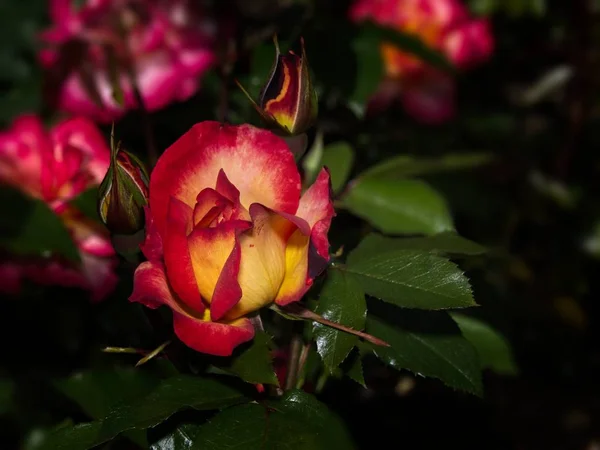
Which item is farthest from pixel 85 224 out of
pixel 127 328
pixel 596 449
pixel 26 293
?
pixel 596 449

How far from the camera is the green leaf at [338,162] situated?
713mm

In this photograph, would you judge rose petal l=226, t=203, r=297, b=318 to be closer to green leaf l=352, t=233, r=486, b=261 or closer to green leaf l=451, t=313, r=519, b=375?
green leaf l=352, t=233, r=486, b=261

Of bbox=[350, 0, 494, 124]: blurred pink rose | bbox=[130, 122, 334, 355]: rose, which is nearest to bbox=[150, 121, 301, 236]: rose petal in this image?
bbox=[130, 122, 334, 355]: rose

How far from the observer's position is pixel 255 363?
473mm

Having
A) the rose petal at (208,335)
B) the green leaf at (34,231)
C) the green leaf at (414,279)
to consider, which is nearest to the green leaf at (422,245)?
the green leaf at (414,279)

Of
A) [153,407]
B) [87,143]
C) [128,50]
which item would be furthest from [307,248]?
[128,50]

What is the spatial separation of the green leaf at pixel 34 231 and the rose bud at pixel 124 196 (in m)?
0.17

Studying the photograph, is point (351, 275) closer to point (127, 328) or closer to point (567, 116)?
point (127, 328)

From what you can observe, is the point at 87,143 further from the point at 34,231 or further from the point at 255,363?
the point at 255,363

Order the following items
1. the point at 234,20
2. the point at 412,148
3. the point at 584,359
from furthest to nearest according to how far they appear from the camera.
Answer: the point at 584,359, the point at 412,148, the point at 234,20

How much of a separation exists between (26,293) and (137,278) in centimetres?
53

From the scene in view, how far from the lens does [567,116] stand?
4.43ft

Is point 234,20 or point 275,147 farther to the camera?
point 234,20

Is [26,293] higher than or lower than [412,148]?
lower
